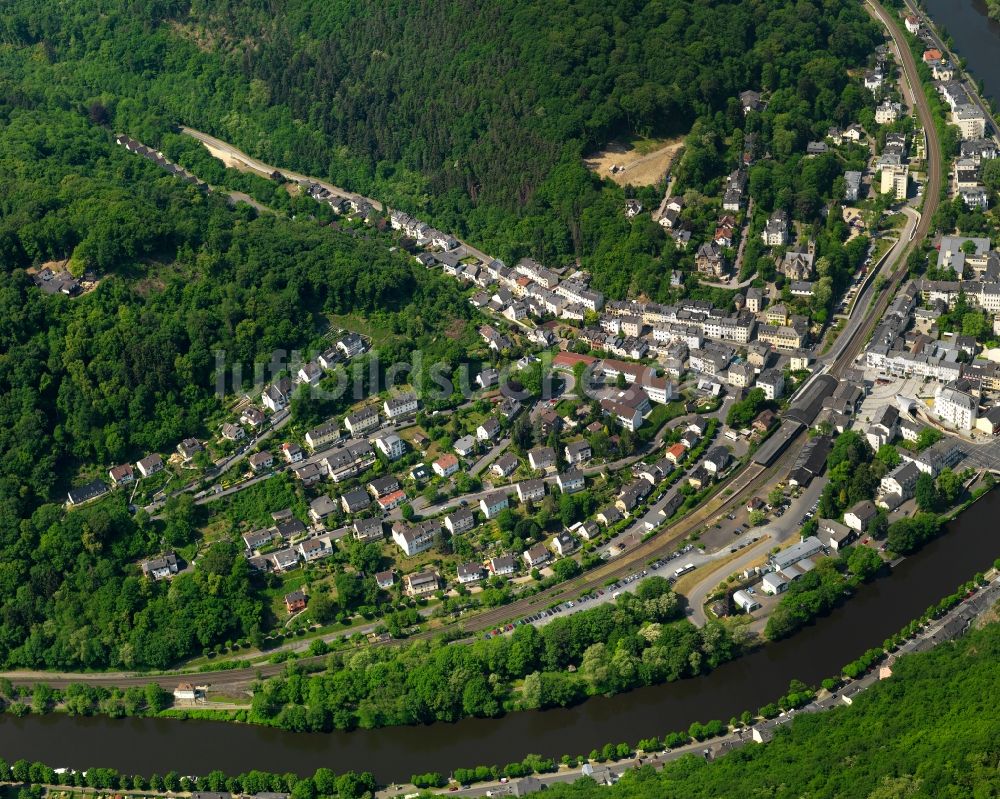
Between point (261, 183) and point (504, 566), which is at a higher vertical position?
point (261, 183)

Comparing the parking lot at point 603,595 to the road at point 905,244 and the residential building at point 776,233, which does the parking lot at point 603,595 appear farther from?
the residential building at point 776,233

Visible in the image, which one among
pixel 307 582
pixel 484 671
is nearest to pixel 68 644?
pixel 307 582

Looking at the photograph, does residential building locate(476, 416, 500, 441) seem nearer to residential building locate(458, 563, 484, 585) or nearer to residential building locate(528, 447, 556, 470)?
residential building locate(528, 447, 556, 470)

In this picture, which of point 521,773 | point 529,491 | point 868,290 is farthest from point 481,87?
point 521,773

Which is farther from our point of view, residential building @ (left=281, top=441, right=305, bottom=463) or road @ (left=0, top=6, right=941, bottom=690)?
residential building @ (left=281, top=441, right=305, bottom=463)

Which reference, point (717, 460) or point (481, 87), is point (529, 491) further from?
point (481, 87)

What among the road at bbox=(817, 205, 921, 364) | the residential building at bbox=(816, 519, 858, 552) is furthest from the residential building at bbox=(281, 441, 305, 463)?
the road at bbox=(817, 205, 921, 364)

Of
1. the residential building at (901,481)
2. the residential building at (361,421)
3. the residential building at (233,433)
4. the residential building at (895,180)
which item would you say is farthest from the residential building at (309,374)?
the residential building at (895,180)

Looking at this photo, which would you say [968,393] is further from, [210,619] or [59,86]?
[59,86]
